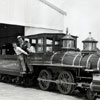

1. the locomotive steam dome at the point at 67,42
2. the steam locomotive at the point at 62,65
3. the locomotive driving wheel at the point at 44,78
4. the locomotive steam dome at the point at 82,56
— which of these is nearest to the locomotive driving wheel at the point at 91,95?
the steam locomotive at the point at 62,65

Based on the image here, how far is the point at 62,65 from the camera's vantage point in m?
10.8

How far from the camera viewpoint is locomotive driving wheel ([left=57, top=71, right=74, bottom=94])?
10.5 m

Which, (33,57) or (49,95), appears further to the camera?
(33,57)

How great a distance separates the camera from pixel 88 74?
10422mm

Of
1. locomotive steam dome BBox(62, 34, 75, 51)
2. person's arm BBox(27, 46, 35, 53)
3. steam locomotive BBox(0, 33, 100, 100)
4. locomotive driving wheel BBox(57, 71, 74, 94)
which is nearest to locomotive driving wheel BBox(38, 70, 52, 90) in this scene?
steam locomotive BBox(0, 33, 100, 100)

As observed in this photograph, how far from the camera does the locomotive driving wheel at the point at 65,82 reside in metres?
10.5

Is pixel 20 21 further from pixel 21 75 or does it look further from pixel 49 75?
pixel 49 75

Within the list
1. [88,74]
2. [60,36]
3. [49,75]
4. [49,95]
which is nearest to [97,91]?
[88,74]

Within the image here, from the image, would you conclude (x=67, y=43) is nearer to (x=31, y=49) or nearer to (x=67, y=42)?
(x=67, y=42)

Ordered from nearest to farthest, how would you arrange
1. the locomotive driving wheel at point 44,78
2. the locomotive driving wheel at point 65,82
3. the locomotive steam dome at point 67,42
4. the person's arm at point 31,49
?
the locomotive driving wheel at point 65,82, the locomotive driving wheel at point 44,78, the locomotive steam dome at point 67,42, the person's arm at point 31,49

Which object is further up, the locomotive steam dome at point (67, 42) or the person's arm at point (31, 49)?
the locomotive steam dome at point (67, 42)

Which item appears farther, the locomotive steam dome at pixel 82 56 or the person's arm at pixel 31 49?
the person's arm at pixel 31 49

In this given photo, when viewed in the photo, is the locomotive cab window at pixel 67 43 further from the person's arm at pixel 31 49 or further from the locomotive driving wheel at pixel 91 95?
the locomotive driving wheel at pixel 91 95

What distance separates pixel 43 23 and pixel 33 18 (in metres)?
0.95
